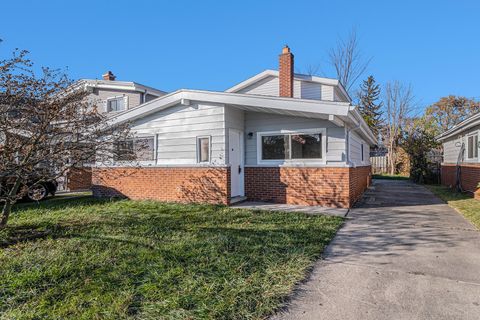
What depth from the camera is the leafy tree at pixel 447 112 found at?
28375 mm

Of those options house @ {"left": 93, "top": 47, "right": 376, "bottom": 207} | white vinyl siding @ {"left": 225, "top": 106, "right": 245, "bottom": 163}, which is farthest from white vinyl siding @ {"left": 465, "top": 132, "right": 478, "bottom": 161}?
white vinyl siding @ {"left": 225, "top": 106, "right": 245, "bottom": 163}

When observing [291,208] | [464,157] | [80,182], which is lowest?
[291,208]

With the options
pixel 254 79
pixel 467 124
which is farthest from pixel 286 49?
pixel 467 124

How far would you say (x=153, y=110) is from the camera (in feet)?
31.1

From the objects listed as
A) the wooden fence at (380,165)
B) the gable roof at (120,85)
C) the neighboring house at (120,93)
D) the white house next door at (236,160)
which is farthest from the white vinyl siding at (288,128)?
the wooden fence at (380,165)

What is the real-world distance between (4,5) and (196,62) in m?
12.3

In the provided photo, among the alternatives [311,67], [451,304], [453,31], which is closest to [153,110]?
[451,304]

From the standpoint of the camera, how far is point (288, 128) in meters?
8.59

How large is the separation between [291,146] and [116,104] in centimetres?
1292

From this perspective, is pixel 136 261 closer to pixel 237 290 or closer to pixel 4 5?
pixel 237 290

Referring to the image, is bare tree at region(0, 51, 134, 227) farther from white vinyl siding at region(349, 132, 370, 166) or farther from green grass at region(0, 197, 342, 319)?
white vinyl siding at region(349, 132, 370, 166)

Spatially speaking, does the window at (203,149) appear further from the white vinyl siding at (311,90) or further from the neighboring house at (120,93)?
the neighboring house at (120,93)

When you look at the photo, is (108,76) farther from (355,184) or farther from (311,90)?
(355,184)

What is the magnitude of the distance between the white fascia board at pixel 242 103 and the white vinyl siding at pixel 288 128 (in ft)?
2.68
